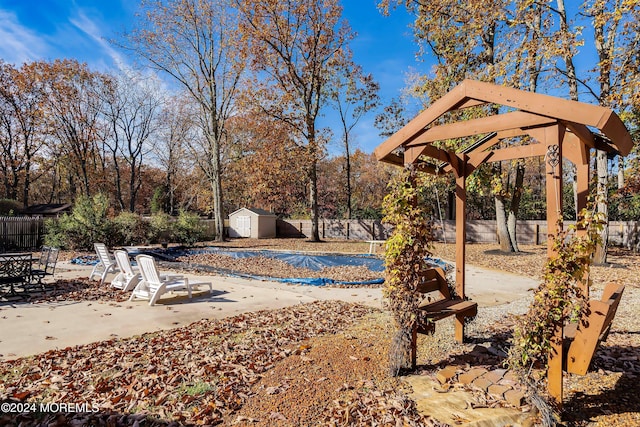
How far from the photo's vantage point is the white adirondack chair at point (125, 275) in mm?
7593

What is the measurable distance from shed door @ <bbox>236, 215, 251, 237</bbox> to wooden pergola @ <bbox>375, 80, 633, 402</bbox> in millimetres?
21230

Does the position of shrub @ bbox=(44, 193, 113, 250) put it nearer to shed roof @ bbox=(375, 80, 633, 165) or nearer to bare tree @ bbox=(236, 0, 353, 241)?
bare tree @ bbox=(236, 0, 353, 241)

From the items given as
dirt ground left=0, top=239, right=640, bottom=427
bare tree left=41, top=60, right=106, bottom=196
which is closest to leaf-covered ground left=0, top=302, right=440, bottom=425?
dirt ground left=0, top=239, right=640, bottom=427

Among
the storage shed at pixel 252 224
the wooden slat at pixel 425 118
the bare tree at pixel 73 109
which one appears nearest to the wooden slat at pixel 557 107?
the wooden slat at pixel 425 118

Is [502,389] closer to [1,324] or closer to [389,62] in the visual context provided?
[1,324]

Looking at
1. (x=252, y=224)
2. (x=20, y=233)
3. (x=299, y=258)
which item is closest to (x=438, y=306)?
(x=299, y=258)

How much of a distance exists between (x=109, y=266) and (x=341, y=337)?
22.5ft

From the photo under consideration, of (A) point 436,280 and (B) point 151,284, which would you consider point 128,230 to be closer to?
(B) point 151,284

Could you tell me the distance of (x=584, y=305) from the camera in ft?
9.71

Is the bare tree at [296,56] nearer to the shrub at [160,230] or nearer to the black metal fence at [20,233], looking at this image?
the shrub at [160,230]

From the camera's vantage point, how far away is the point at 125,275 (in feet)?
26.2

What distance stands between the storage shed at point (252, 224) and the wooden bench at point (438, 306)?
2082 cm

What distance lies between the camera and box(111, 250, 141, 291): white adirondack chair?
7.59m

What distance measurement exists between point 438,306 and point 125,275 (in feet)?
22.4
